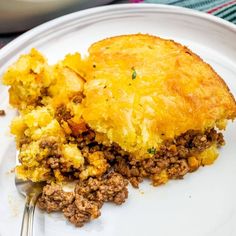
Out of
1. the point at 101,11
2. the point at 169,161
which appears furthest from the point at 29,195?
the point at 101,11

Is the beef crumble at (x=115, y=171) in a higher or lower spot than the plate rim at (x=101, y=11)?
lower

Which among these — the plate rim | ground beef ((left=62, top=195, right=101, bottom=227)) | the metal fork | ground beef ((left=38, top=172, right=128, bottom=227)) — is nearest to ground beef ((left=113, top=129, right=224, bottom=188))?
ground beef ((left=38, top=172, right=128, bottom=227))

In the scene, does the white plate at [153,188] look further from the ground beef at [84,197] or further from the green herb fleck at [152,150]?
the green herb fleck at [152,150]

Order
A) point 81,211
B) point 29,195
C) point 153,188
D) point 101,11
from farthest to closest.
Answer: point 101,11, point 153,188, point 29,195, point 81,211

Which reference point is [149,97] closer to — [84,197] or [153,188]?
[153,188]

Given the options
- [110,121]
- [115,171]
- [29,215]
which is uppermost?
[110,121]

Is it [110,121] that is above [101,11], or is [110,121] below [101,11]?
below

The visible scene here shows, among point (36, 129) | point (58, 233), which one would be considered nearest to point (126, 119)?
point (36, 129)

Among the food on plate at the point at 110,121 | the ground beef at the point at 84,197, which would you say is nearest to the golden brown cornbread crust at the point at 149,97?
the food on plate at the point at 110,121
